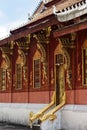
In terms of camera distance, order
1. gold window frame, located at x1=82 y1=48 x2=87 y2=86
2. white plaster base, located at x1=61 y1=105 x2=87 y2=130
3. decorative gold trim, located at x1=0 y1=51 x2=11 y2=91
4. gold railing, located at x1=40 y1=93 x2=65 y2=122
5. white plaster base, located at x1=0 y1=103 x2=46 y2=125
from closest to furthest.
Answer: white plaster base, located at x1=61 y1=105 x2=87 y2=130
gold window frame, located at x1=82 y1=48 x2=87 y2=86
gold railing, located at x1=40 y1=93 x2=65 y2=122
white plaster base, located at x1=0 y1=103 x2=46 y2=125
decorative gold trim, located at x1=0 y1=51 x2=11 y2=91

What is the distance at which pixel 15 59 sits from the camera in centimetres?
2825

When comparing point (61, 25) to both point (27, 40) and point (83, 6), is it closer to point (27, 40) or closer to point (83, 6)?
point (83, 6)

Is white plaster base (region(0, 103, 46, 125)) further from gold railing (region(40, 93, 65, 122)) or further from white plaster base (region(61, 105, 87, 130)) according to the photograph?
white plaster base (region(61, 105, 87, 130))

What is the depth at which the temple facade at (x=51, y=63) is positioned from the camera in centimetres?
2008

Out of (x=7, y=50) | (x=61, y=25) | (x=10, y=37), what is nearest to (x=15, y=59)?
(x=7, y=50)

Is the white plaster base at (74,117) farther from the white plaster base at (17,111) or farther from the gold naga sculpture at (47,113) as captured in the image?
the white plaster base at (17,111)

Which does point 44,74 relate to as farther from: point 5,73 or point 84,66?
point 5,73

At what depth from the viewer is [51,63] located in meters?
23.2

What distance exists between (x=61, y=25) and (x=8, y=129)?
629cm

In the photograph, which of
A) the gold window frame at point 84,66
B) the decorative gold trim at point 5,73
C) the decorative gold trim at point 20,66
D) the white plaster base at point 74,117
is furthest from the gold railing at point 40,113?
the decorative gold trim at point 5,73

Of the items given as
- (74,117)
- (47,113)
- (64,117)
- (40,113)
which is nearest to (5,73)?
(40,113)

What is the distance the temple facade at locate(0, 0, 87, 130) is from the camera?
65.9ft

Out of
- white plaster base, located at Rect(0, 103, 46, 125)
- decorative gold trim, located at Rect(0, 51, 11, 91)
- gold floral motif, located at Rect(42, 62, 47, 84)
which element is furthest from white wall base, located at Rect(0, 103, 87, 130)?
decorative gold trim, located at Rect(0, 51, 11, 91)

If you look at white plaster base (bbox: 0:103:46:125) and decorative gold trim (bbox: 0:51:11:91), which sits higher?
decorative gold trim (bbox: 0:51:11:91)
